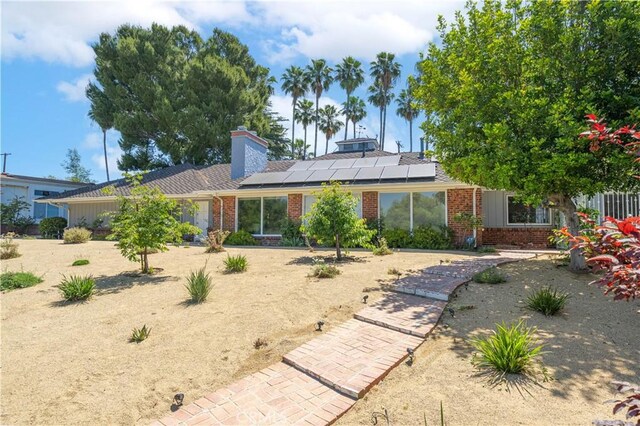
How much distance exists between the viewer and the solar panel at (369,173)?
594 inches

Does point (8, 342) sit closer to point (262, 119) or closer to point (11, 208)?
point (11, 208)

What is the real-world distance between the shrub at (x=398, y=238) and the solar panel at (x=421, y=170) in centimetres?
233

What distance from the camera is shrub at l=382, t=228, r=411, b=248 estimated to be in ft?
44.7

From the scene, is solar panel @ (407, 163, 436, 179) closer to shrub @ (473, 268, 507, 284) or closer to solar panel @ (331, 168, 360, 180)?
solar panel @ (331, 168, 360, 180)

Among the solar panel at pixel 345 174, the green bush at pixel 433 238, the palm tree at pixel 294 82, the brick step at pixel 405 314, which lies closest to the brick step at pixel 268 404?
the brick step at pixel 405 314

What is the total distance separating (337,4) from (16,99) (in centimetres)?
1123

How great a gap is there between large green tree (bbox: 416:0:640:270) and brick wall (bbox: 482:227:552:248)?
650 centimetres

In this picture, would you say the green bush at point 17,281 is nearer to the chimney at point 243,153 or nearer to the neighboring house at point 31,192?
the chimney at point 243,153

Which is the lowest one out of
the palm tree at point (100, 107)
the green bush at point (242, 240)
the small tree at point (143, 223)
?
the green bush at point (242, 240)

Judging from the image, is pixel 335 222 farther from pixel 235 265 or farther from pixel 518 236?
pixel 518 236

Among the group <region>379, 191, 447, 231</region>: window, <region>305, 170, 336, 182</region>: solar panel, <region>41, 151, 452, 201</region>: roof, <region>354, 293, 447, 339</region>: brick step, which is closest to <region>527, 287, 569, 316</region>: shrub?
<region>354, 293, 447, 339</region>: brick step

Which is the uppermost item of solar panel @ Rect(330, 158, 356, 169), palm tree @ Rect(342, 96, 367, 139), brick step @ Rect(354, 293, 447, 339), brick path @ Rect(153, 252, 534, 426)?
palm tree @ Rect(342, 96, 367, 139)

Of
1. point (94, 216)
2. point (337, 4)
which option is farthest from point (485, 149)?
point (94, 216)

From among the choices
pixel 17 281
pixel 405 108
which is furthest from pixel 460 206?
pixel 405 108
